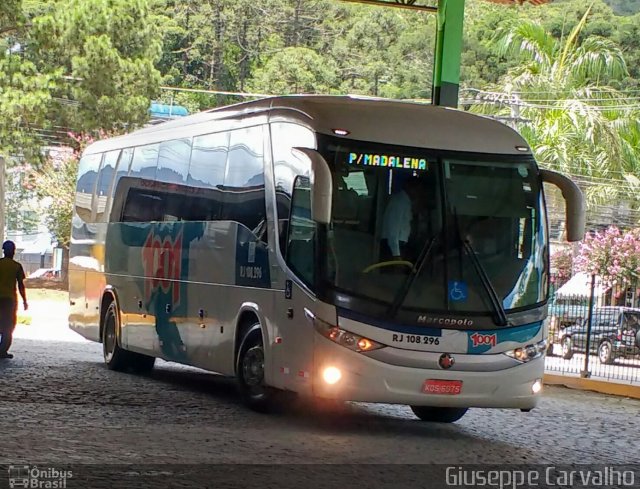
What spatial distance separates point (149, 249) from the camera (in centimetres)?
1711

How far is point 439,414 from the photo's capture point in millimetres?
13984

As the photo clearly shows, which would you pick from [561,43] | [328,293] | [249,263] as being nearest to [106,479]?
[328,293]

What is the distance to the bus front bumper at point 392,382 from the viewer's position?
38.7ft

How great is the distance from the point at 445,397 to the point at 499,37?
41562mm

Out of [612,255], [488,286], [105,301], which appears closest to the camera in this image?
[488,286]

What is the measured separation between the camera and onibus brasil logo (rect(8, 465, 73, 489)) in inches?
326

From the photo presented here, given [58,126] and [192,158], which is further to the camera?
[58,126]

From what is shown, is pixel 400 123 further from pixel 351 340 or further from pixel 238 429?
pixel 238 429

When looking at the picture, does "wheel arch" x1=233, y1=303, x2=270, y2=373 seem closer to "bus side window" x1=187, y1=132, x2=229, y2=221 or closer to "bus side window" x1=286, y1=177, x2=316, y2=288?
"bus side window" x1=286, y1=177, x2=316, y2=288

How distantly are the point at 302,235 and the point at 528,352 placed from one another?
2.61 meters

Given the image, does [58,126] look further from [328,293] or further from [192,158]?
[328,293]

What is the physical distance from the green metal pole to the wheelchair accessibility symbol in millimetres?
8987

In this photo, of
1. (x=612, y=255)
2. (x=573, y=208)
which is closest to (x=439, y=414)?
(x=573, y=208)

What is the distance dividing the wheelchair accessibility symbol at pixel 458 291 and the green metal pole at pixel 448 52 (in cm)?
899
